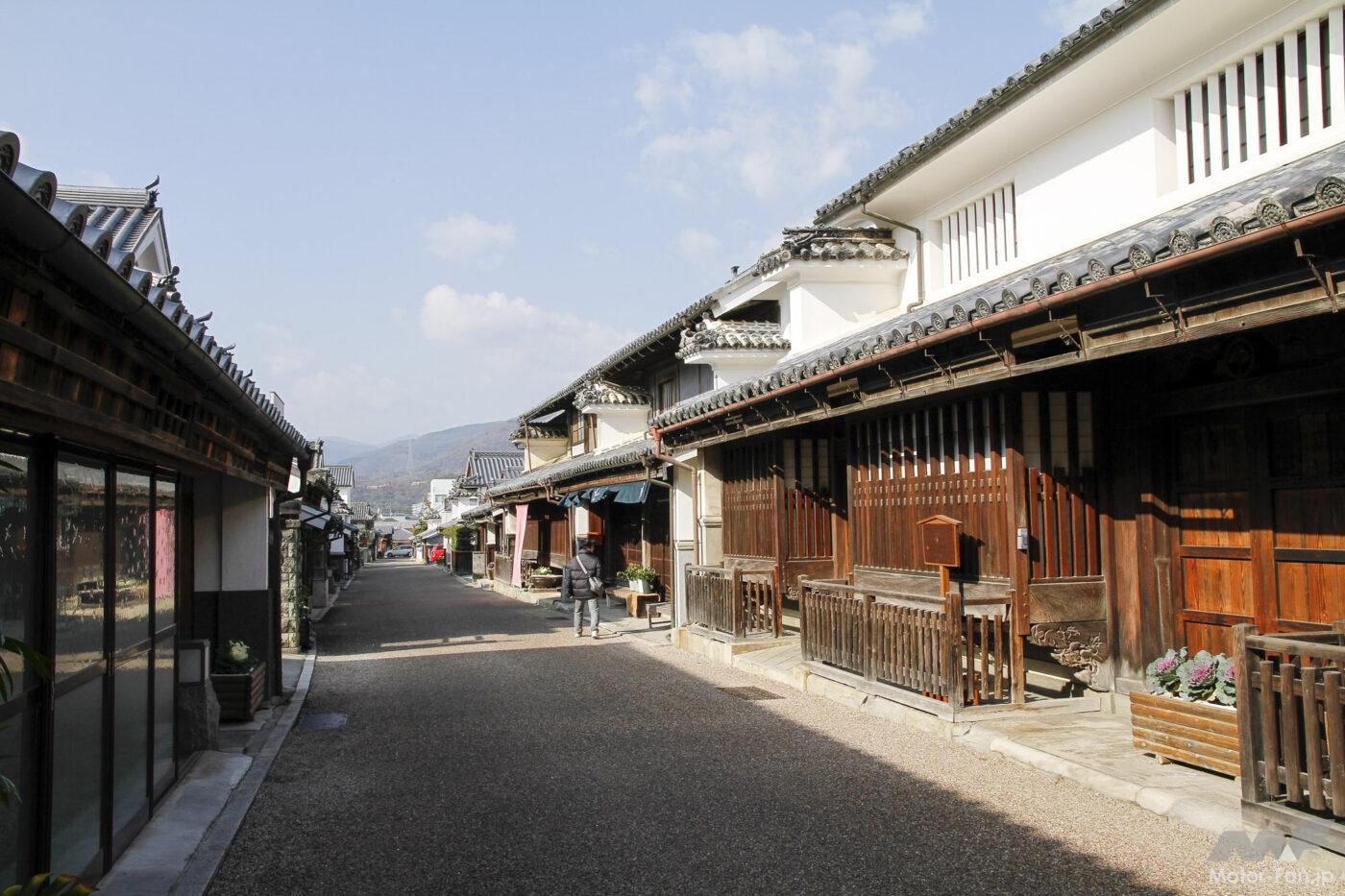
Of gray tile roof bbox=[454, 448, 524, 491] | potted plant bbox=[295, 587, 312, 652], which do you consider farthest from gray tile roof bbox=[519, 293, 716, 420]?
gray tile roof bbox=[454, 448, 524, 491]

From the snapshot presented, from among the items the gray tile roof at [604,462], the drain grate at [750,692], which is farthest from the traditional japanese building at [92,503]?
the gray tile roof at [604,462]

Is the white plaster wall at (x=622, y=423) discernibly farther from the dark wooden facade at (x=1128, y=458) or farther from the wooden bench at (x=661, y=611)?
the dark wooden facade at (x=1128, y=458)

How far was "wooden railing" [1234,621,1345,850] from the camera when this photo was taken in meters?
4.92

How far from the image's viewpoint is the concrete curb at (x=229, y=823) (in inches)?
212

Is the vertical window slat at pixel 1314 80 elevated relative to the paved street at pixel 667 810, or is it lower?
elevated

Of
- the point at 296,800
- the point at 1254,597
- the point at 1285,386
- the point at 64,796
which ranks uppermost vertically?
the point at 1285,386

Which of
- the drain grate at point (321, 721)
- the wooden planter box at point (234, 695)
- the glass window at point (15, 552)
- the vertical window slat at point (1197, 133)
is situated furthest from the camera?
the drain grate at point (321, 721)

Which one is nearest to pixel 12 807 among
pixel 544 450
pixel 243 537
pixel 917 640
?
pixel 243 537

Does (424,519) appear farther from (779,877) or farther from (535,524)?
(779,877)

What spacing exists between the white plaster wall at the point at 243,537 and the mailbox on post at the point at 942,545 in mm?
7206

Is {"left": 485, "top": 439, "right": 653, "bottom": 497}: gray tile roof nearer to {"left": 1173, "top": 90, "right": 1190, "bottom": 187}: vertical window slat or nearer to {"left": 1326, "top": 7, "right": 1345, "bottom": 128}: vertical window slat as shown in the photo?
{"left": 1173, "top": 90, "right": 1190, "bottom": 187}: vertical window slat

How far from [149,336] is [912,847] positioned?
5.07 m

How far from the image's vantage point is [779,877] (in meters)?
5.30

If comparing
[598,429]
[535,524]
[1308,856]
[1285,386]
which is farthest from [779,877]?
[535,524]
